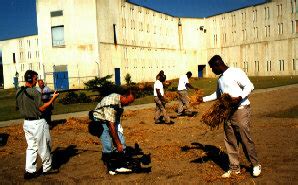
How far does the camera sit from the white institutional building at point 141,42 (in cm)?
3953

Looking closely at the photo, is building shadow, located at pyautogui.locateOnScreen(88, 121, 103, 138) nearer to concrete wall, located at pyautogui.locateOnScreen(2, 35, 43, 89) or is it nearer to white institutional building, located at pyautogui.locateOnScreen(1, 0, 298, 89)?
white institutional building, located at pyautogui.locateOnScreen(1, 0, 298, 89)

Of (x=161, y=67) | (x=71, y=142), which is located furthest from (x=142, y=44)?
(x=71, y=142)

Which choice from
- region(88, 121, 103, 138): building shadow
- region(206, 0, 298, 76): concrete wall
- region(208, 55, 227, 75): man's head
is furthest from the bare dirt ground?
region(206, 0, 298, 76): concrete wall

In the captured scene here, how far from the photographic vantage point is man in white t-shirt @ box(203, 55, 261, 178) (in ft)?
20.7

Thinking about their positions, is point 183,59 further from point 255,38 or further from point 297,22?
point 297,22

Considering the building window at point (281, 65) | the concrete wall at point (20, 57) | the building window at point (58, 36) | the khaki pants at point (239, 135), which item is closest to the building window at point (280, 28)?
the building window at point (281, 65)

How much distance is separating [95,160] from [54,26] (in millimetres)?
34050

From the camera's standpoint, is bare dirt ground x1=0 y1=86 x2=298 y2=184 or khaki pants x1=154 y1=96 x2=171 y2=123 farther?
khaki pants x1=154 y1=96 x2=171 y2=123

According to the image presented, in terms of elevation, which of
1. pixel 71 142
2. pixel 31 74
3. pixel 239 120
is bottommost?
pixel 71 142

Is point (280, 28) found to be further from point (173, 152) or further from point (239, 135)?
point (239, 135)

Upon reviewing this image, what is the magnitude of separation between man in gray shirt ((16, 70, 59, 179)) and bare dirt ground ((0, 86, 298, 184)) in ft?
1.78

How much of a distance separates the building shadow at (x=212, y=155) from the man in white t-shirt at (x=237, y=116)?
81cm

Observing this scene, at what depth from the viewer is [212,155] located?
8.35 meters

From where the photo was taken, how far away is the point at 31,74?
24.4 feet
